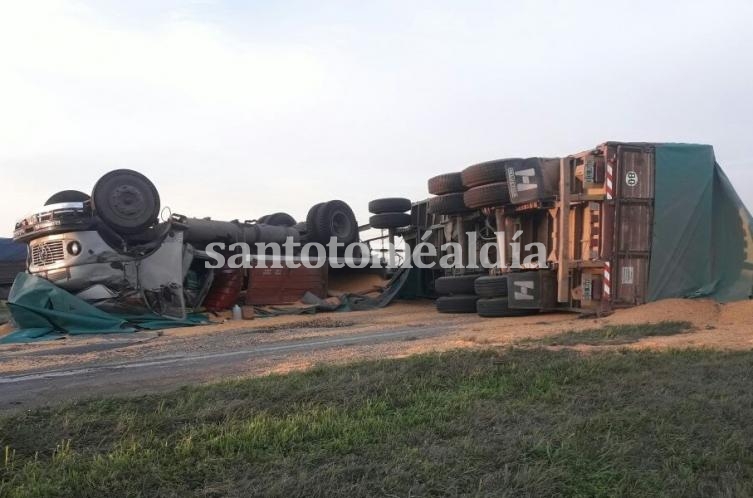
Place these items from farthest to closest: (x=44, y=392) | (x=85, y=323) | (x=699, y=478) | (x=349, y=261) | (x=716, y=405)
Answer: (x=349, y=261) → (x=85, y=323) → (x=44, y=392) → (x=716, y=405) → (x=699, y=478)

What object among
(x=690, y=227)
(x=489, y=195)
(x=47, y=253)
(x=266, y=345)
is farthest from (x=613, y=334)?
(x=47, y=253)

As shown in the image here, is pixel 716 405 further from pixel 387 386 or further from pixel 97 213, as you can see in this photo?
pixel 97 213

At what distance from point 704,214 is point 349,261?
808 cm

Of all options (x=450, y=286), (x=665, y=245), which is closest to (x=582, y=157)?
(x=665, y=245)

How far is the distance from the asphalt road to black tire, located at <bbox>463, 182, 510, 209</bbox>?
3410 millimetres

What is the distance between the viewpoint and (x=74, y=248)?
431 inches

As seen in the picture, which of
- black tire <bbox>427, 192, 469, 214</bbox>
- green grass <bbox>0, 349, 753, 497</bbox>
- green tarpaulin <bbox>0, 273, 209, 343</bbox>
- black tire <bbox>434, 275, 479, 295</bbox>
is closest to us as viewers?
green grass <bbox>0, 349, 753, 497</bbox>

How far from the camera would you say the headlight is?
10.9m

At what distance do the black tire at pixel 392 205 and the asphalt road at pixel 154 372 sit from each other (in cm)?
777

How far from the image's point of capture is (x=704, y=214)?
9.52 metres

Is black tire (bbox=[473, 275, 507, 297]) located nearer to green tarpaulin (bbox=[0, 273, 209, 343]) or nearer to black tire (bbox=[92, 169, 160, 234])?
green tarpaulin (bbox=[0, 273, 209, 343])

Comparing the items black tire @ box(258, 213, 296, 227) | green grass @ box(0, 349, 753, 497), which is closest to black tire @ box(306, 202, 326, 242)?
black tire @ box(258, 213, 296, 227)

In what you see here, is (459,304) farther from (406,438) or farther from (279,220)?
(406,438)

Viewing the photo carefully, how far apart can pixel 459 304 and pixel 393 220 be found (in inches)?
173
